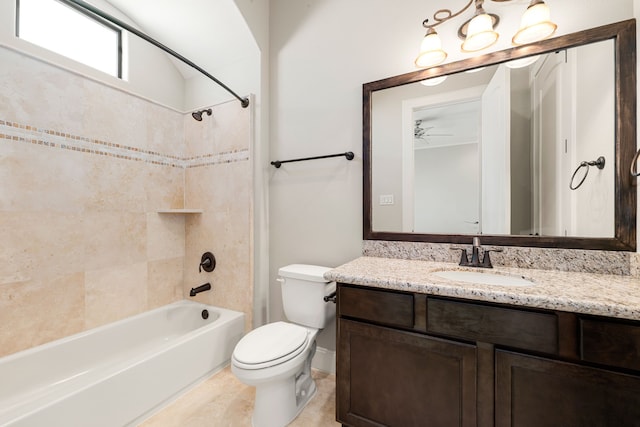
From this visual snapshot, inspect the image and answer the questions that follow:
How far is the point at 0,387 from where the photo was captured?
138cm

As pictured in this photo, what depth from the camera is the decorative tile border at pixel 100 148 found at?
1.51 metres

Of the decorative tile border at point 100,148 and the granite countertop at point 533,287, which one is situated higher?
the decorative tile border at point 100,148

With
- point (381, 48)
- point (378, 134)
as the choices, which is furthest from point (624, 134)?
point (381, 48)

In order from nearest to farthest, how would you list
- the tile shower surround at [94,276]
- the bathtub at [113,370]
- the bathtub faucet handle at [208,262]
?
the bathtub at [113,370], the tile shower surround at [94,276], the bathtub faucet handle at [208,262]

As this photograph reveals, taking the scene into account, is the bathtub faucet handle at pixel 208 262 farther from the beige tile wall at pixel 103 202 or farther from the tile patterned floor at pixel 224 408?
the tile patterned floor at pixel 224 408

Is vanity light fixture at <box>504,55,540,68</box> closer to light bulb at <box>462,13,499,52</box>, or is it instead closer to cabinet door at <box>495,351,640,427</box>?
light bulb at <box>462,13,499,52</box>

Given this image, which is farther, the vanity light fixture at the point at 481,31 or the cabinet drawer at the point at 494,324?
the vanity light fixture at the point at 481,31

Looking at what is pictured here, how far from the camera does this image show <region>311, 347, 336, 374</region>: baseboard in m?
1.90

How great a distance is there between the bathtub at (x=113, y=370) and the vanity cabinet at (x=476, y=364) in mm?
1028

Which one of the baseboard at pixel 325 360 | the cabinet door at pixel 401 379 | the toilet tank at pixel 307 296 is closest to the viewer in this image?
the cabinet door at pixel 401 379

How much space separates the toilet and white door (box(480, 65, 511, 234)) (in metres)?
1.03

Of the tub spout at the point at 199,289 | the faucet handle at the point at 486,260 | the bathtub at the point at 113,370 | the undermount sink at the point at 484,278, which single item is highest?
the faucet handle at the point at 486,260

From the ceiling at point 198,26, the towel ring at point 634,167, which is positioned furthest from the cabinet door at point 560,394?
the ceiling at point 198,26

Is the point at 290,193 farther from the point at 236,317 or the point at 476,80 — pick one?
the point at 476,80
